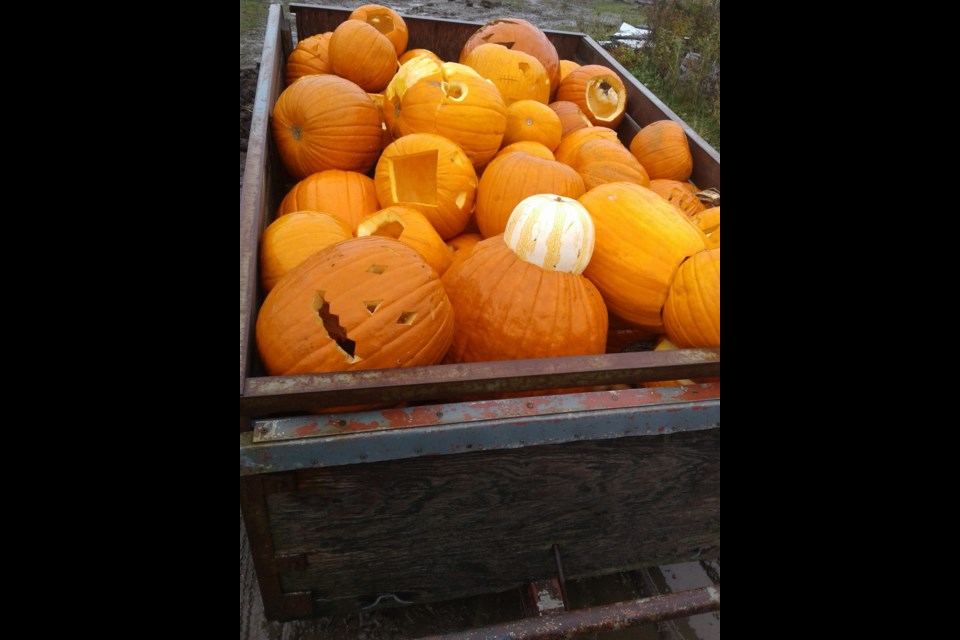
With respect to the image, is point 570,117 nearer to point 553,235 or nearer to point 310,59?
point 310,59

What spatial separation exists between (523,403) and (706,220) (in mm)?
1405

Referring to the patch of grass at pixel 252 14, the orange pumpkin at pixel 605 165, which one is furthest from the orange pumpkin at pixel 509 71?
the patch of grass at pixel 252 14

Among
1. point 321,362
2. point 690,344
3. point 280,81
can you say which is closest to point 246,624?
point 321,362

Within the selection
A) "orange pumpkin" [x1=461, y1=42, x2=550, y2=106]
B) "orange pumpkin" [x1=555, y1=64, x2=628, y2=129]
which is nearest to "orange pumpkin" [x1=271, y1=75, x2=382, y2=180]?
"orange pumpkin" [x1=461, y1=42, x2=550, y2=106]

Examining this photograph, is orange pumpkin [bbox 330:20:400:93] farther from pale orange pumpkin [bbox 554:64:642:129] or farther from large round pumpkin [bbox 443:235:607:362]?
large round pumpkin [bbox 443:235:607:362]

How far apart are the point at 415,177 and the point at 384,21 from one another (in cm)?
177

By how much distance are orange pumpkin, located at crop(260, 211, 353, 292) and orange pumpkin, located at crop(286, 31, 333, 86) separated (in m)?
1.72

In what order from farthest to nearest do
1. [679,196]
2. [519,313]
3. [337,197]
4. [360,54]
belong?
[360,54] < [679,196] < [337,197] < [519,313]

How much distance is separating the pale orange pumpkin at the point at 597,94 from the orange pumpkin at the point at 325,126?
4.69ft

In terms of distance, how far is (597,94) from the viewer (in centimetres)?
354

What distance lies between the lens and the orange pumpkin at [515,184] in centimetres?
221

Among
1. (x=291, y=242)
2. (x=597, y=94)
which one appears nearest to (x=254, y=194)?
(x=291, y=242)

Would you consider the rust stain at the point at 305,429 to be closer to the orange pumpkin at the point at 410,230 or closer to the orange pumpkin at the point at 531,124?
the orange pumpkin at the point at 410,230

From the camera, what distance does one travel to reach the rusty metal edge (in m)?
1.37
